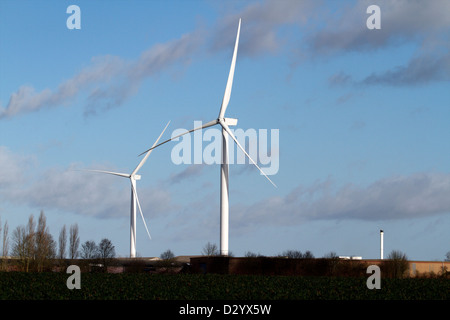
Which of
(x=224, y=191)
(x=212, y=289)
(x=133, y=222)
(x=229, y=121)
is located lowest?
(x=212, y=289)

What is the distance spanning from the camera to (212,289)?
4991 centimetres

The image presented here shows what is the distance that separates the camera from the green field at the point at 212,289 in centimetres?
4606

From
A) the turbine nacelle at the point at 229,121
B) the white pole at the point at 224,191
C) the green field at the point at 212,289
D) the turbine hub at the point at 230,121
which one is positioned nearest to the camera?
the green field at the point at 212,289

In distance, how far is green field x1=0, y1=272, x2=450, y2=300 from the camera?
4606 centimetres

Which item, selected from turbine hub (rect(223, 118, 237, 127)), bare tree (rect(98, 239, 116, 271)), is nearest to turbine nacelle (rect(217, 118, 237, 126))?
turbine hub (rect(223, 118, 237, 127))

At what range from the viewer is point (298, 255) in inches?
3423

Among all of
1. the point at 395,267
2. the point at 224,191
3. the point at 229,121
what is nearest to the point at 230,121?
the point at 229,121

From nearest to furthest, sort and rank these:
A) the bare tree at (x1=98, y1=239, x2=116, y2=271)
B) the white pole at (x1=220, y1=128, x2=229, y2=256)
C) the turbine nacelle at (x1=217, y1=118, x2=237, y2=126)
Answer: the white pole at (x1=220, y1=128, x2=229, y2=256)
the turbine nacelle at (x1=217, y1=118, x2=237, y2=126)
the bare tree at (x1=98, y1=239, x2=116, y2=271)

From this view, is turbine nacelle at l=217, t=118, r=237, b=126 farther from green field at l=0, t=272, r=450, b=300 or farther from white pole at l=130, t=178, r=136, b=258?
white pole at l=130, t=178, r=136, b=258

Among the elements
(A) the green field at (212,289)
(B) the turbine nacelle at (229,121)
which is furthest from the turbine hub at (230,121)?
(A) the green field at (212,289)

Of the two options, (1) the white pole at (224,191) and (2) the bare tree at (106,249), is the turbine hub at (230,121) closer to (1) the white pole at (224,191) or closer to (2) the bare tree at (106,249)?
(1) the white pole at (224,191)

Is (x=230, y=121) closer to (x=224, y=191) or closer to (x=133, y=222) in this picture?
(x=224, y=191)
